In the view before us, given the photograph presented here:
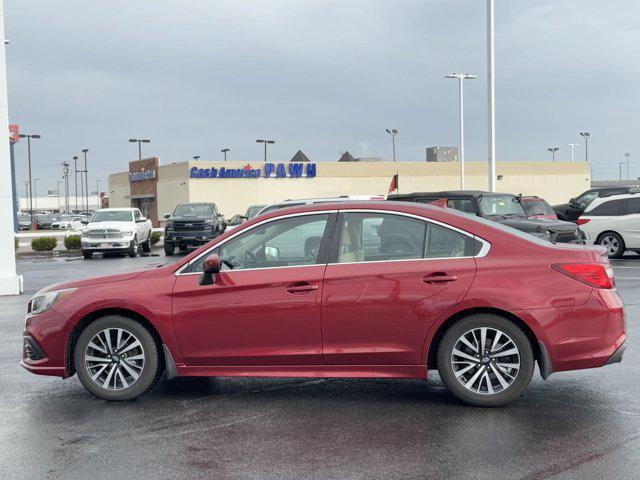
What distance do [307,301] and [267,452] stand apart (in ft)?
4.46

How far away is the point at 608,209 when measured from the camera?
20609mm

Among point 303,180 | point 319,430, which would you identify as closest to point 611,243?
point 319,430

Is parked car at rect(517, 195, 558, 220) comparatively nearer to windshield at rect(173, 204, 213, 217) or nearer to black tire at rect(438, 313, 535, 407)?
windshield at rect(173, 204, 213, 217)

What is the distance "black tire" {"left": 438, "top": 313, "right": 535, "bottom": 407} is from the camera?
19.6 feet

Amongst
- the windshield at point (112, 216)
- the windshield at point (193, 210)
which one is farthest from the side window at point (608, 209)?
the windshield at point (112, 216)

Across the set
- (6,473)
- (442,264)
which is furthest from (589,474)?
(6,473)

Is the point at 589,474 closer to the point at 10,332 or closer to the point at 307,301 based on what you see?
the point at 307,301

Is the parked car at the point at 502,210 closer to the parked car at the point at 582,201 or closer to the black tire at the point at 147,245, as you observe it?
the parked car at the point at 582,201

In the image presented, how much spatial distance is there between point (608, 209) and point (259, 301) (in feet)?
54.5

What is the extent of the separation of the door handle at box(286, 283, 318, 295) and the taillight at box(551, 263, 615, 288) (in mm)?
1863

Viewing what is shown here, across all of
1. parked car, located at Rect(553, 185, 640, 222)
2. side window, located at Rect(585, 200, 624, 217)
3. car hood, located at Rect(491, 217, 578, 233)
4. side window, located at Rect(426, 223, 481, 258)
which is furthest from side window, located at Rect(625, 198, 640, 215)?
side window, located at Rect(426, 223, 481, 258)

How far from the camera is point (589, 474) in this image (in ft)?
15.1

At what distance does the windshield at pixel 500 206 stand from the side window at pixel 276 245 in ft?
34.8

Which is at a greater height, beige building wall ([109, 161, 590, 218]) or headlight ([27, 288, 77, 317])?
beige building wall ([109, 161, 590, 218])
